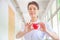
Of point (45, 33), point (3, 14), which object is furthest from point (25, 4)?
point (45, 33)

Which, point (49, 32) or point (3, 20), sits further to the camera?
point (3, 20)

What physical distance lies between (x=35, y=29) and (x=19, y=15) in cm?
28

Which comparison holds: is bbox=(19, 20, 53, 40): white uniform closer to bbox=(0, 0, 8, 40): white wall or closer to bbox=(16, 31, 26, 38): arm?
bbox=(16, 31, 26, 38): arm

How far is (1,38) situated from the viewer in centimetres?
186

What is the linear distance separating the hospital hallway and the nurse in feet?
0.13

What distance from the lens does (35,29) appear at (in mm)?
1778

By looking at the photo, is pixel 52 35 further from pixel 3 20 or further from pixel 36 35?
pixel 3 20

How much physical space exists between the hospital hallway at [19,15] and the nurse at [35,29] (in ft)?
0.13

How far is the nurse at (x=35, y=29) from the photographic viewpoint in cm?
175

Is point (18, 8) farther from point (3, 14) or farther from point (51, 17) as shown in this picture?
point (51, 17)

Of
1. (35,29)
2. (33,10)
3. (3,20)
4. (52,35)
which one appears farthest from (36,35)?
(3,20)

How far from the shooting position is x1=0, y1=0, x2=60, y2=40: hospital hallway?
1.79m

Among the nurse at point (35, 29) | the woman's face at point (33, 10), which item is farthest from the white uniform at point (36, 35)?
the woman's face at point (33, 10)

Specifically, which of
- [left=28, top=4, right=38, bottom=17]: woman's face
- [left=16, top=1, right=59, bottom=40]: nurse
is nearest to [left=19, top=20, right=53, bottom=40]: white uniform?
[left=16, top=1, right=59, bottom=40]: nurse
